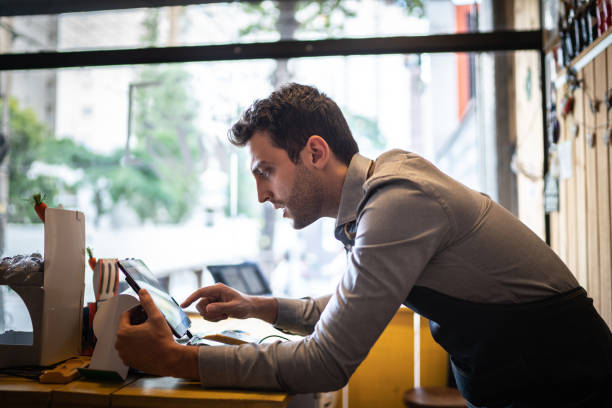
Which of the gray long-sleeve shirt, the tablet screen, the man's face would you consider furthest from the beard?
the tablet screen

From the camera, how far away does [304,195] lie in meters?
1.23

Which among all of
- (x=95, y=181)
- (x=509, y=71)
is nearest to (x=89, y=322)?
(x=95, y=181)

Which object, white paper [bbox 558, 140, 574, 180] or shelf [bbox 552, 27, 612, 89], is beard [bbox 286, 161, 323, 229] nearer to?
shelf [bbox 552, 27, 612, 89]

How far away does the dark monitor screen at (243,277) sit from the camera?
85.4 inches

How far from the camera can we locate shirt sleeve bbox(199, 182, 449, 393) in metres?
0.88

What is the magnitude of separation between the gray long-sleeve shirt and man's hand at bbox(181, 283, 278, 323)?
11.9 inches

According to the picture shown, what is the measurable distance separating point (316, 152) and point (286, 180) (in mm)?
105

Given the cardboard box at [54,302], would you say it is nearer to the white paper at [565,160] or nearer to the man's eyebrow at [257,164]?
the man's eyebrow at [257,164]

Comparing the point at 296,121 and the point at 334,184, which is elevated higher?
the point at 296,121

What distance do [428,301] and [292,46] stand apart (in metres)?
1.98

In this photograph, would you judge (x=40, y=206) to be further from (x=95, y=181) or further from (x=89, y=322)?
(x=95, y=181)

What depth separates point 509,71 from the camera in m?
2.64

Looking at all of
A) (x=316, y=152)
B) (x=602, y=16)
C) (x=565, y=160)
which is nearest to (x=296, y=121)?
(x=316, y=152)

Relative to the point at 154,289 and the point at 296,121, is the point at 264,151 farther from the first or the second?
the point at 154,289
